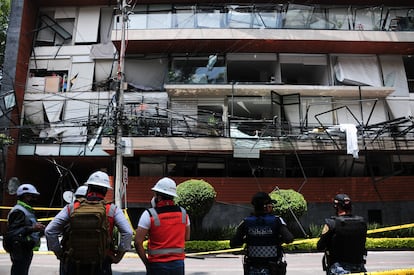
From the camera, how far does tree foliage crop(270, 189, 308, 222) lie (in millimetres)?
12359

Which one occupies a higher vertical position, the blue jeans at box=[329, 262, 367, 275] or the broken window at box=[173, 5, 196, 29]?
the broken window at box=[173, 5, 196, 29]

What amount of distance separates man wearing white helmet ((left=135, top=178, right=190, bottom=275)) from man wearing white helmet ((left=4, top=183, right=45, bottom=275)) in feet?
5.86

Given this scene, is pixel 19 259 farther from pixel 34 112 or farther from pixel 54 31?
pixel 54 31

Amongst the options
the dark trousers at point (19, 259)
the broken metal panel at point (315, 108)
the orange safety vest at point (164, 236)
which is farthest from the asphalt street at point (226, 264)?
the broken metal panel at point (315, 108)

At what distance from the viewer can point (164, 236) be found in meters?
3.11

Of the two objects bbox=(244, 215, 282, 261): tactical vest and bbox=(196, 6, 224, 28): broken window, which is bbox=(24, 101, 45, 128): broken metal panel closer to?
bbox=(196, 6, 224, 28): broken window

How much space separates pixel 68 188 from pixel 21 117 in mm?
4466

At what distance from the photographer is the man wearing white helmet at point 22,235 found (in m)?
4.14

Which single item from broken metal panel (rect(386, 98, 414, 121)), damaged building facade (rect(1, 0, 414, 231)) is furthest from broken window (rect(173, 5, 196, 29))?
broken metal panel (rect(386, 98, 414, 121))

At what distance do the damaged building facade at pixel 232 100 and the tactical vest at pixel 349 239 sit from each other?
416 inches

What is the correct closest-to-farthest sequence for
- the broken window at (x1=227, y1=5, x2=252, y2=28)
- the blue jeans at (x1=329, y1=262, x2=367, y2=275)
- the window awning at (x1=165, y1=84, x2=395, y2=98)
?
the blue jeans at (x1=329, y1=262, x2=367, y2=275)
the window awning at (x1=165, y1=84, x2=395, y2=98)
the broken window at (x1=227, y1=5, x2=252, y2=28)

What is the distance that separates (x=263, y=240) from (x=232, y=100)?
1303cm

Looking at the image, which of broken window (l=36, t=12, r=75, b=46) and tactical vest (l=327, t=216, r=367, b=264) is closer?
tactical vest (l=327, t=216, r=367, b=264)

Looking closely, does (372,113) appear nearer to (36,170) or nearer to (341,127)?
(341,127)
